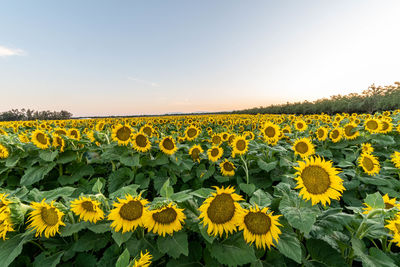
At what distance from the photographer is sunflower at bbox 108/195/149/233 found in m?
1.45

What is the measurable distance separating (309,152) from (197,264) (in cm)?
278

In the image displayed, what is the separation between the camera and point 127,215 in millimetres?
1451

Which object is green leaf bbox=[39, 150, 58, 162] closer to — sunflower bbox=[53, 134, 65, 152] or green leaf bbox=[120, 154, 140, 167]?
sunflower bbox=[53, 134, 65, 152]

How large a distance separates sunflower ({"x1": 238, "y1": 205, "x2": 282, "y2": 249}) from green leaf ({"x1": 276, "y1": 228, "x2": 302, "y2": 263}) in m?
0.06

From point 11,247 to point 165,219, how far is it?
3.58 feet

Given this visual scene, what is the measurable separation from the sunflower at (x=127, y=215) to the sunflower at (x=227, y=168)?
2360mm

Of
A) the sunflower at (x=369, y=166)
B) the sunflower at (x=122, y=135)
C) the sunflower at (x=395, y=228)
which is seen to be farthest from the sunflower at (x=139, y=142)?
the sunflower at (x=369, y=166)

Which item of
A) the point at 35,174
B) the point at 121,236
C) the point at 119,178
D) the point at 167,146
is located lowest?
the point at 119,178

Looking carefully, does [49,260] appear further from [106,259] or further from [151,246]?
[151,246]

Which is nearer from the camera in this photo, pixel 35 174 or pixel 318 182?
pixel 318 182

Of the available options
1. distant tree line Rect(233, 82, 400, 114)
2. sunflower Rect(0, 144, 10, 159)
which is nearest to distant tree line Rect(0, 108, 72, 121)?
sunflower Rect(0, 144, 10, 159)

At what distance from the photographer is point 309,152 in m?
3.47

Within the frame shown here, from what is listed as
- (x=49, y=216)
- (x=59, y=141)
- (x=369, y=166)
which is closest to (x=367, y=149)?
(x=369, y=166)

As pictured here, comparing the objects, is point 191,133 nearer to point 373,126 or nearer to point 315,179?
point 315,179
